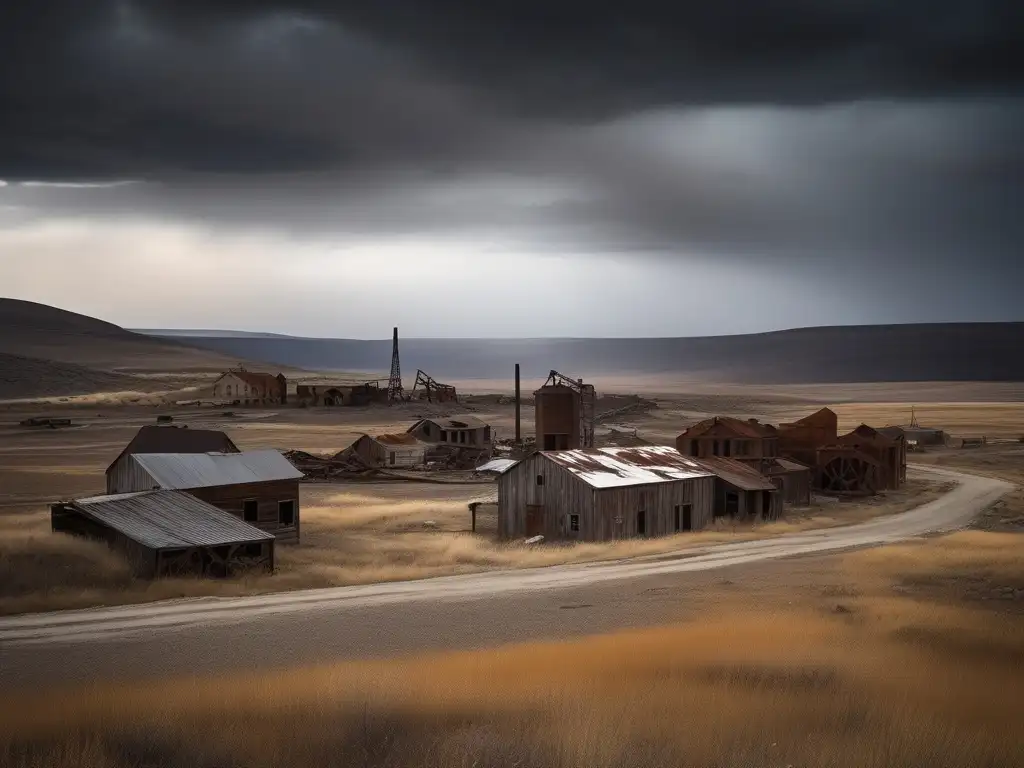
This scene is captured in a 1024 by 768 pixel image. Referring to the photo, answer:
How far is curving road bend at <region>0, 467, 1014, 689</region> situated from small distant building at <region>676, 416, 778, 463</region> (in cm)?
2568

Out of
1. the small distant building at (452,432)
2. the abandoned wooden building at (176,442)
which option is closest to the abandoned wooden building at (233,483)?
the abandoned wooden building at (176,442)

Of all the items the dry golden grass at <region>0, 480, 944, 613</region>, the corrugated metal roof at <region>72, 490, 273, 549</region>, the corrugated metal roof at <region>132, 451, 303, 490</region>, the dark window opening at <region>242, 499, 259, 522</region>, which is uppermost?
the corrugated metal roof at <region>132, 451, 303, 490</region>

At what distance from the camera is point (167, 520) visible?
112 feet

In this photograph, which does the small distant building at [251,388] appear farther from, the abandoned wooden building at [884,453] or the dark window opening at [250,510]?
the dark window opening at [250,510]

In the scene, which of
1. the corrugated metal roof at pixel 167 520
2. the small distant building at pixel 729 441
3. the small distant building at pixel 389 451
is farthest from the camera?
the small distant building at pixel 389 451

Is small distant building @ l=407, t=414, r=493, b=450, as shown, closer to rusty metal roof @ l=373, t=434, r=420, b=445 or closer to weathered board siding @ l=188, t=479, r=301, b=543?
rusty metal roof @ l=373, t=434, r=420, b=445

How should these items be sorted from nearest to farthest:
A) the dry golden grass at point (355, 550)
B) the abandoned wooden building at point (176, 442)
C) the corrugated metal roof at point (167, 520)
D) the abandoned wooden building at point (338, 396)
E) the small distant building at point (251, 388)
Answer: the dry golden grass at point (355, 550), the corrugated metal roof at point (167, 520), the abandoned wooden building at point (176, 442), the abandoned wooden building at point (338, 396), the small distant building at point (251, 388)

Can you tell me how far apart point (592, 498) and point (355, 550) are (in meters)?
9.11

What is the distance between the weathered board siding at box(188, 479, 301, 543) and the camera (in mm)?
40188

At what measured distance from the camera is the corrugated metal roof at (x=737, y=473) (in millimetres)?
50719

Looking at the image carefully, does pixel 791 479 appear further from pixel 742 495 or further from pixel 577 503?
pixel 577 503

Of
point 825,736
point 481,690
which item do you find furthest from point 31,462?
point 825,736

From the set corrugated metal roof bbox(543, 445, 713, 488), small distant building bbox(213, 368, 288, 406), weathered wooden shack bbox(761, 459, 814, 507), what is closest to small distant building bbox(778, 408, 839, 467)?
weathered wooden shack bbox(761, 459, 814, 507)

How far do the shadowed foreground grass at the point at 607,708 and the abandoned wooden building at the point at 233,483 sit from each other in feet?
71.4
